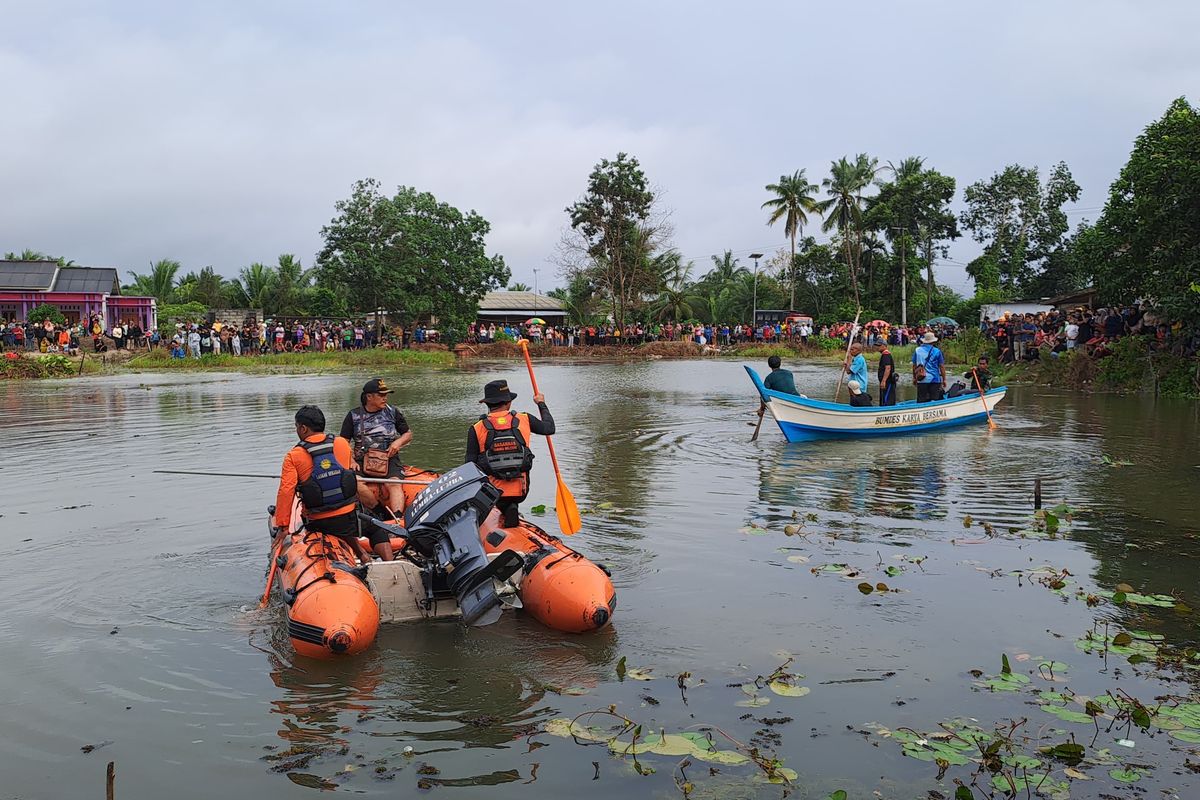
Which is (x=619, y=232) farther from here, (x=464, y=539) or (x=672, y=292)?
(x=464, y=539)

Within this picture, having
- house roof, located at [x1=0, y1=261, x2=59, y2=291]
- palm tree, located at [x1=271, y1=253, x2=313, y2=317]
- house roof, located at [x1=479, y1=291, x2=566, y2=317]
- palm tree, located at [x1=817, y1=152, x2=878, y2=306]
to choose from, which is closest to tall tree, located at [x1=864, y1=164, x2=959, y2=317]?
palm tree, located at [x1=817, y1=152, x2=878, y2=306]

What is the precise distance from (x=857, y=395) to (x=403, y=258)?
109 ft

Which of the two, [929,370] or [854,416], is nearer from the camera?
[854,416]

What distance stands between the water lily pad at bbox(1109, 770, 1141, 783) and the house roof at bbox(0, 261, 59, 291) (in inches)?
1970

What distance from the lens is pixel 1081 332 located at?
27016mm

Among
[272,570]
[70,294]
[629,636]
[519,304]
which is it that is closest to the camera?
[629,636]

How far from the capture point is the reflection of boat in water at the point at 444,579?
20.4ft

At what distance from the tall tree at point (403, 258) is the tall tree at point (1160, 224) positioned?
1236 inches

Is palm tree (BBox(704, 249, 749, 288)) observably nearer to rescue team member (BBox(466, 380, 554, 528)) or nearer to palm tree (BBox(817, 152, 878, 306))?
palm tree (BBox(817, 152, 878, 306))

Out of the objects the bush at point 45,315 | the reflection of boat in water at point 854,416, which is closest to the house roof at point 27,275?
the bush at point 45,315

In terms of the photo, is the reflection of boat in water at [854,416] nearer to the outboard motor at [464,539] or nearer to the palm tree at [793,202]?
the outboard motor at [464,539]

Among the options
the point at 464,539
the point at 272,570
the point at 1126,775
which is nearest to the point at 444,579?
the point at 464,539

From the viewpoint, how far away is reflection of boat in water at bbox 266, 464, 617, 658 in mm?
6227

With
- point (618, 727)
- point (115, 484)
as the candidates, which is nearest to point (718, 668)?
point (618, 727)
